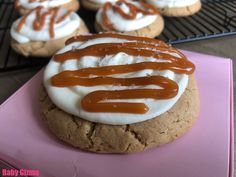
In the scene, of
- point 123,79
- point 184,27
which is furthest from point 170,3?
point 123,79

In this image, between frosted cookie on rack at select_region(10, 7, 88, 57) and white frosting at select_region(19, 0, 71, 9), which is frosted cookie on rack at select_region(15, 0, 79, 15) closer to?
white frosting at select_region(19, 0, 71, 9)

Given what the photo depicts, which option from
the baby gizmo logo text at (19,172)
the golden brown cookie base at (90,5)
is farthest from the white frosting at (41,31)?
the baby gizmo logo text at (19,172)

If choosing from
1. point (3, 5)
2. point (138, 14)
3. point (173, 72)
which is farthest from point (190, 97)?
point (3, 5)

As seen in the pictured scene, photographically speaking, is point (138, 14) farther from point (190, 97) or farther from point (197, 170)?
point (197, 170)

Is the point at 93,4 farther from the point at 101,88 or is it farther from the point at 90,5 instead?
the point at 101,88

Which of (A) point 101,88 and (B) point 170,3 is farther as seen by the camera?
(B) point 170,3

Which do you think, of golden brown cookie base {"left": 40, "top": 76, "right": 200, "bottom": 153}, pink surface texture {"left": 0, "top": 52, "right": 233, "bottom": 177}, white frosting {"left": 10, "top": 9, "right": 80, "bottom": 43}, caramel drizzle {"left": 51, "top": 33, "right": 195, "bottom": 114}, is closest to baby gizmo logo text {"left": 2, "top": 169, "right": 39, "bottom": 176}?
pink surface texture {"left": 0, "top": 52, "right": 233, "bottom": 177}

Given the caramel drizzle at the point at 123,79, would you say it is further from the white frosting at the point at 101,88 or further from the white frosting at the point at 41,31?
the white frosting at the point at 41,31
